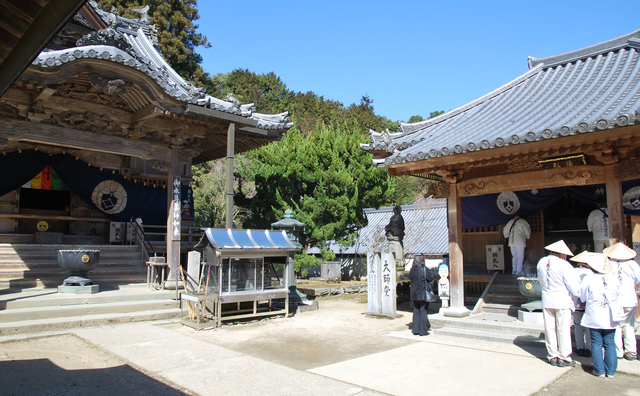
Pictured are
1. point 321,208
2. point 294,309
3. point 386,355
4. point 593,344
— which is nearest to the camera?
point 593,344

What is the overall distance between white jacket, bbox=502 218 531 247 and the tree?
19081 millimetres

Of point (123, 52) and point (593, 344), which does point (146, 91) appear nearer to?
point (123, 52)

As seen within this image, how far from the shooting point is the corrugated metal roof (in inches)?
829

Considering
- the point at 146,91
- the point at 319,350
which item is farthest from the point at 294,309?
the point at 146,91

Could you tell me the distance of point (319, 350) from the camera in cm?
653

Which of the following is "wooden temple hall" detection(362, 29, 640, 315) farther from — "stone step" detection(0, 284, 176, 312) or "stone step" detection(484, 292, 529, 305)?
"stone step" detection(0, 284, 176, 312)

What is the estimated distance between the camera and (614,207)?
710 centimetres

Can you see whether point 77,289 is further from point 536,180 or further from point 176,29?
point 176,29

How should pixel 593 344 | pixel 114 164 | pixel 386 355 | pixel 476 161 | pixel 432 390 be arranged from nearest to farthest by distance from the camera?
pixel 432 390 < pixel 593 344 < pixel 386 355 < pixel 476 161 < pixel 114 164

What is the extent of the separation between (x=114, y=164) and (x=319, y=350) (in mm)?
10217

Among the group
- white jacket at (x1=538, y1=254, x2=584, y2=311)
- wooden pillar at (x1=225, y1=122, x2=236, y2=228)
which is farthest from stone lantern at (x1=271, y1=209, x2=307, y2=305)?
white jacket at (x1=538, y1=254, x2=584, y2=311)

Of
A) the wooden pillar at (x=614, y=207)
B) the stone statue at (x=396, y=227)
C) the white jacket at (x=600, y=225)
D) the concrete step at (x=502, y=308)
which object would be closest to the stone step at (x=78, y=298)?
the stone statue at (x=396, y=227)

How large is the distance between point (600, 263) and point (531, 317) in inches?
104

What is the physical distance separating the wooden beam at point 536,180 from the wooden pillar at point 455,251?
223 mm
